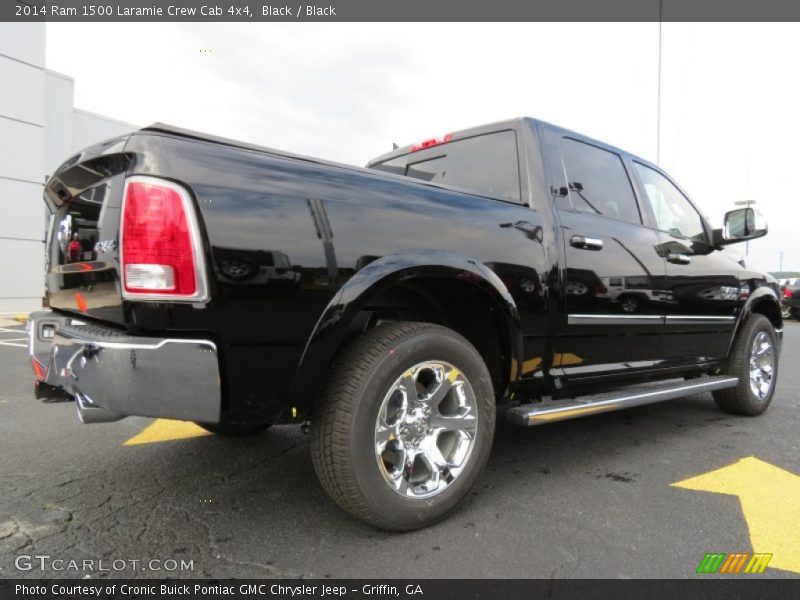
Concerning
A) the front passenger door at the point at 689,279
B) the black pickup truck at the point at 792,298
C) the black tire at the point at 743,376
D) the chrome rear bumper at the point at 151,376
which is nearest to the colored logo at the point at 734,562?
the front passenger door at the point at 689,279

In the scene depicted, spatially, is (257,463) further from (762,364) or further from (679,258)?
(762,364)

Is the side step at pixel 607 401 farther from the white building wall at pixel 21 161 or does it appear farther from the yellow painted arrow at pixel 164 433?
the white building wall at pixel 21 161

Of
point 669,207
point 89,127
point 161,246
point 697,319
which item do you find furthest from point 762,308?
point 89,127

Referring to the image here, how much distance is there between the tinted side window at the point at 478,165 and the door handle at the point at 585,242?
1.19 feet

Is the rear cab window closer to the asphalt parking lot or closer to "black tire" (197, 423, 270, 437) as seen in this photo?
the asphalt parking lot

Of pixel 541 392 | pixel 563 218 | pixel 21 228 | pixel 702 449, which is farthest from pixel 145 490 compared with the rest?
pixel 21 228

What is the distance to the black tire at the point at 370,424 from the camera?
76.0 inches

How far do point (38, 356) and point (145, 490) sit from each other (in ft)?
2.62

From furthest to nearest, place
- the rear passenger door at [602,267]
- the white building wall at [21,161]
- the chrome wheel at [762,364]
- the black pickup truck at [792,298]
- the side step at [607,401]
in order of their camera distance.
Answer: the black pickup truck at [792,298] < the white building wall at [21,161] < the chrome wheel at [762,364] < the rear passenger door at [602,267] < the side step at [607,401]

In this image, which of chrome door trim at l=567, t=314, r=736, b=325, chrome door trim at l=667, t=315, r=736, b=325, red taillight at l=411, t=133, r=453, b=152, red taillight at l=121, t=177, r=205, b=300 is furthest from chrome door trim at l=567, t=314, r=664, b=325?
red taillight at l=121, t=177, r=205, b=300

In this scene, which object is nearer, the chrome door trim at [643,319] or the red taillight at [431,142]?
the chrome door trim at [643,319]

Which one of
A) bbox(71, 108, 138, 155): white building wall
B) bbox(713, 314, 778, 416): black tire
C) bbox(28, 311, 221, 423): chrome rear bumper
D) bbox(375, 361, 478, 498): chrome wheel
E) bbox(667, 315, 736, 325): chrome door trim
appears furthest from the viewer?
bbox(71, 108, 138, 155): white building wall

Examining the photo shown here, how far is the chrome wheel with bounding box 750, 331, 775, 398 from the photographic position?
168 inches

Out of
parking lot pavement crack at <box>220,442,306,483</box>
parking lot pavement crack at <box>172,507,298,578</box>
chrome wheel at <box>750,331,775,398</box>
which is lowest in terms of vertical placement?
parking lot pavement crack at <box>172,507,298,578</box>
